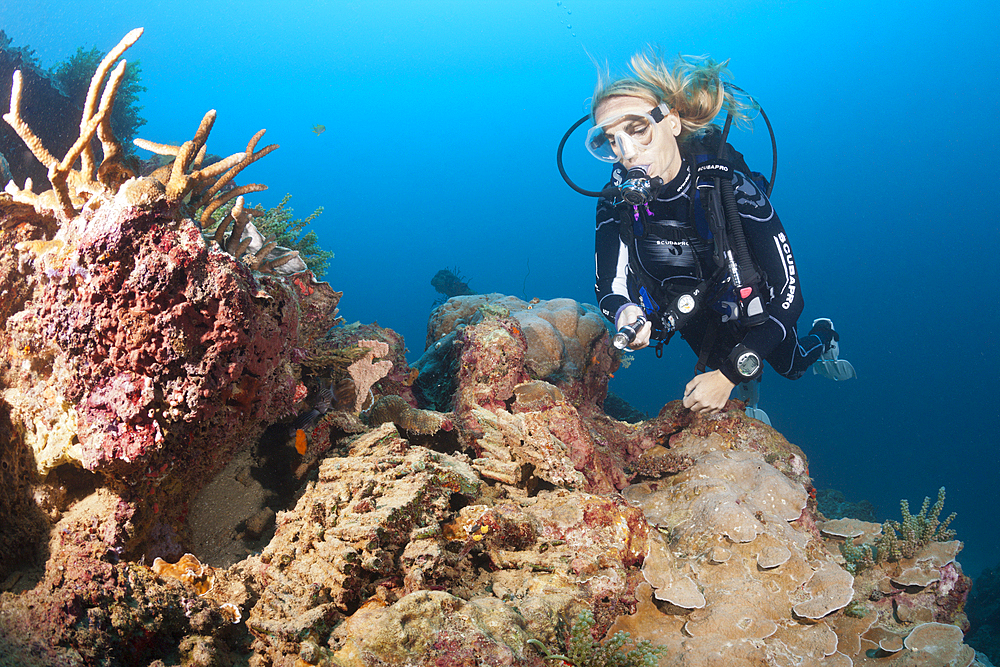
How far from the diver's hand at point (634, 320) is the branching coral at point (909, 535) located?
7.20ft

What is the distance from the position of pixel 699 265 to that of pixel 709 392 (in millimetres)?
1223

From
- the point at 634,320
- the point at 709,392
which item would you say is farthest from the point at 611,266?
the point at 709,392

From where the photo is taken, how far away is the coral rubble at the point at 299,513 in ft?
5.33

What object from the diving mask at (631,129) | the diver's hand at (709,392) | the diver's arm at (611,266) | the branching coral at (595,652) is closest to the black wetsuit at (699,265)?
the diver's arm at (611,266)

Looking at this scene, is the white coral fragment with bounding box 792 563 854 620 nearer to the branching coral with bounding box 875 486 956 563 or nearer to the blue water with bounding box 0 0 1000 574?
the branching coral with bounding box 875 486 956 563

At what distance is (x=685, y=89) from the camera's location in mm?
4156

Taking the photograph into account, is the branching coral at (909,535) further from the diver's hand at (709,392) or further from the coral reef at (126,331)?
the coral reef at (126,331)

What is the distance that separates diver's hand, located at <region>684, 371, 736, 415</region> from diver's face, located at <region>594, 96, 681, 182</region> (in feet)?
6.08

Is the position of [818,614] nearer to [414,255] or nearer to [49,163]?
[49,163]

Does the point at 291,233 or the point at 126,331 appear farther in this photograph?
the point at 291,233

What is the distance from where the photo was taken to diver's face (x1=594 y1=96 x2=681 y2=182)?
407 centimetres

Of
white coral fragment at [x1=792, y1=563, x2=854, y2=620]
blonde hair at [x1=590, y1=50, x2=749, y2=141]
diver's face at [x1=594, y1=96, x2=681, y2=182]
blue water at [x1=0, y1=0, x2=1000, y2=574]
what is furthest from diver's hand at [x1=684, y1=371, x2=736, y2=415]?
blue water at [x1=0, y1=0, x2=1000, y2=574]

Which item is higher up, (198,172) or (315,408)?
(198,172)

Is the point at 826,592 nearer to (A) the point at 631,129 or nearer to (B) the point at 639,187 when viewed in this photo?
(B) the point at 639,187
